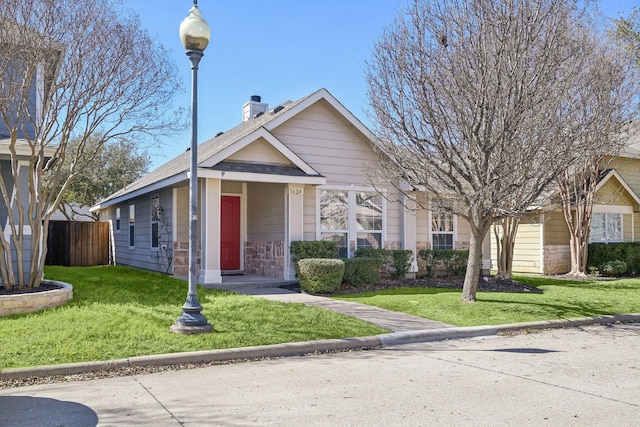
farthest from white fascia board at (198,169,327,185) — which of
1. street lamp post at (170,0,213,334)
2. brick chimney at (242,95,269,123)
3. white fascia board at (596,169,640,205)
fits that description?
white fascia board at (596,169,640,205)

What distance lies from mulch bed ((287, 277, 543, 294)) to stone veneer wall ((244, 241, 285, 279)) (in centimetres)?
118

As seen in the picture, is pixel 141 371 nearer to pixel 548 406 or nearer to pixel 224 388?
pixel 224 388

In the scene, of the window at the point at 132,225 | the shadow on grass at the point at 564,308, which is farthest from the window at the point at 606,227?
the window at the point at 132,225

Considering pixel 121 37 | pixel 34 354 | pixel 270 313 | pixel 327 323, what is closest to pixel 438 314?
pixel 327 323

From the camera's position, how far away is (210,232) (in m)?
13.4

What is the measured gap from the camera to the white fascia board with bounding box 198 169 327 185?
1316 cm

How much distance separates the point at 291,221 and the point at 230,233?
3.01 m

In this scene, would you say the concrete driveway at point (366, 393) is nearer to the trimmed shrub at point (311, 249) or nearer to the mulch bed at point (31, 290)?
the mulch bed at point (31, 290)

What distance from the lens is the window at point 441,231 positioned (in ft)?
57.2

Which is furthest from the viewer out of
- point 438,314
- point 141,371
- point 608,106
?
point 608,106

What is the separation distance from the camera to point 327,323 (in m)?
9.05

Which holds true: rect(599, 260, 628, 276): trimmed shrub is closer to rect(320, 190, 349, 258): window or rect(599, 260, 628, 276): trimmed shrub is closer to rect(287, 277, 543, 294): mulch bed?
rect(287, 277, 543, 294): mulch bed

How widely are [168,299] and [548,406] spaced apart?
7716 mm

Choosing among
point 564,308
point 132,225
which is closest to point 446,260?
point 564,308
